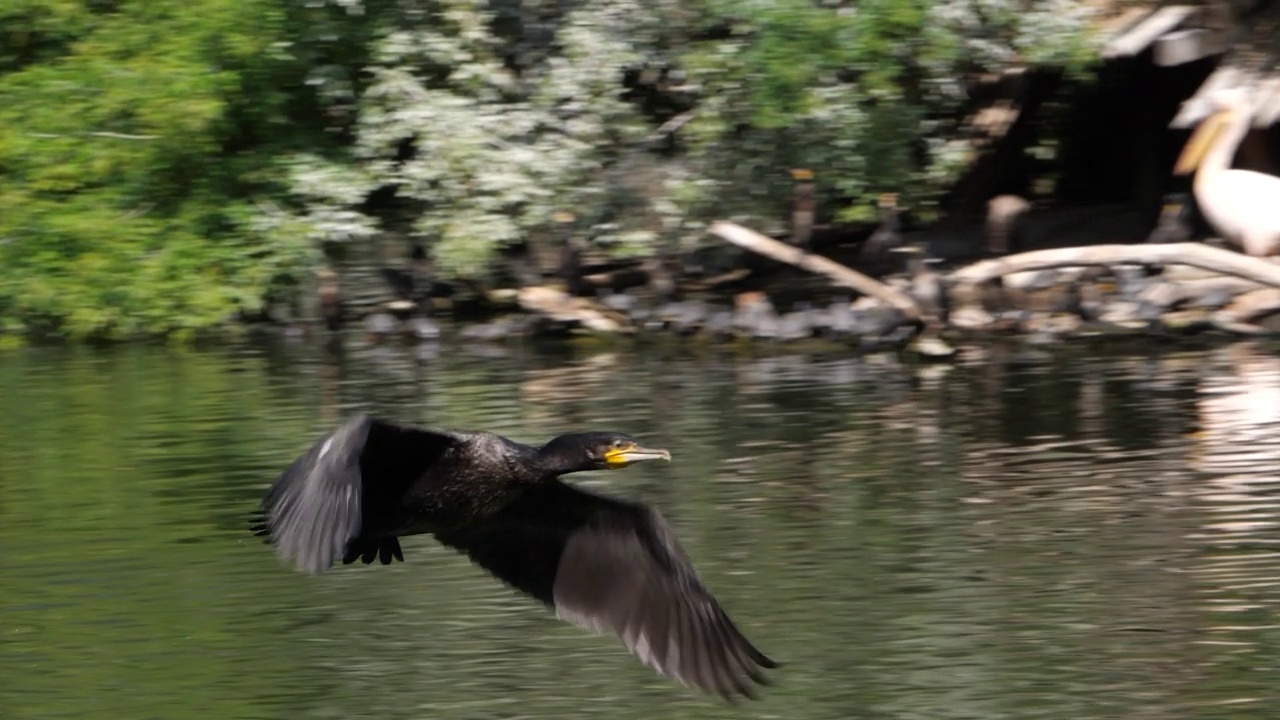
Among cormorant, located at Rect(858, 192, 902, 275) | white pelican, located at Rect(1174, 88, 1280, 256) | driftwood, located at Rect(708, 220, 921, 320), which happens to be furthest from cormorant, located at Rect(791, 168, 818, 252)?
white pelican, located at Rect(1174, 88, 1280, 256)

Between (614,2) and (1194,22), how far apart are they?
4885mm

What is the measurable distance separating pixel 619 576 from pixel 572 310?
12.0 meters

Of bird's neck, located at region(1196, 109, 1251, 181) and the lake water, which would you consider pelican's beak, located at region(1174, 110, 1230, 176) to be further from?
the lake water

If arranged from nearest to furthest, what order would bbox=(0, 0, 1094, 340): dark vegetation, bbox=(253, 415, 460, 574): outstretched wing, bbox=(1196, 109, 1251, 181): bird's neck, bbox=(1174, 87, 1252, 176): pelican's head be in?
bbox=(253, 415, 460, 574): outstretched wing
bbox=(1196, 109, 1251, 181): bird's neck
bbox=(1174, 87, 1252, 176): pelican's head
bbox=(0, 0, 1094, 340): dark vegetation

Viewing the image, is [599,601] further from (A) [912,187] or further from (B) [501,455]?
(A) [912,187]

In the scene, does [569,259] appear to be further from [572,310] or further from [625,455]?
[625,455]

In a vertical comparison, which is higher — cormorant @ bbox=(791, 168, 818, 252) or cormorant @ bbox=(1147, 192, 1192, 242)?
cormorant @ bbox=(791, 168, 818, 252)

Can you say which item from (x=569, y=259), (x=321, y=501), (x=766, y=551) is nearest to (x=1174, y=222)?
(x=569, y=259)

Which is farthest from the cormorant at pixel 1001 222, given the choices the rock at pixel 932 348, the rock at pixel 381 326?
the rock at pixel 381 326

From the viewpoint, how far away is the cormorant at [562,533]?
6.61 meters

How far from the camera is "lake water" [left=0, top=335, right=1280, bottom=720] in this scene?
8.05 m

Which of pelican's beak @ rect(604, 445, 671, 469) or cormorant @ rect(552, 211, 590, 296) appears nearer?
pelican's beak @ rect(604, 445, 671, 469)

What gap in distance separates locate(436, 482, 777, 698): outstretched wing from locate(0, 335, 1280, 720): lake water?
2.82 ft

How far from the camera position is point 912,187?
1923 cm
